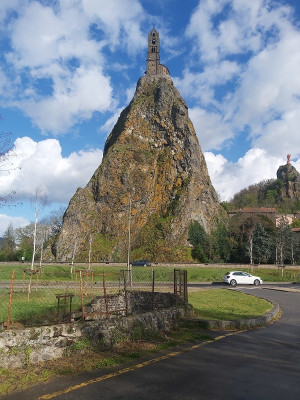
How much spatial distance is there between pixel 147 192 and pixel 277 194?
209 ft

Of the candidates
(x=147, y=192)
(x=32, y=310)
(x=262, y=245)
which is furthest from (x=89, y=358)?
(x=147, y=192)

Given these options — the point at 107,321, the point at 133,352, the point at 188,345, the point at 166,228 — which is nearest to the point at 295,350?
the point at 188,345

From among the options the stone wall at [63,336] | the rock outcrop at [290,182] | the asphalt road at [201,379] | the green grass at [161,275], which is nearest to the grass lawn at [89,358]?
the stone wall at [63,336]

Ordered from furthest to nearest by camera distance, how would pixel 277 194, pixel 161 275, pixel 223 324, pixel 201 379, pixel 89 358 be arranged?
pixel 277 194 < pixel 161 275 < pixel 223 324 < pixel 89 358 < pixel 201 379

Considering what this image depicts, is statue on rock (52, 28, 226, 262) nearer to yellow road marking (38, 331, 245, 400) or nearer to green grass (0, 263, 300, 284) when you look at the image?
green grass (0, 263, 300, 284)

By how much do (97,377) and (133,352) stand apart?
1.67 metres

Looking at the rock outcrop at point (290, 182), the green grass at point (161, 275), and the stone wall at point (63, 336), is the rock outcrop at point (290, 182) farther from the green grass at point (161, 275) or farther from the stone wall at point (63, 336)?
the stone wall at point (63, 336)

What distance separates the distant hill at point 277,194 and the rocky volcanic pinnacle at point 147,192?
35564 mm

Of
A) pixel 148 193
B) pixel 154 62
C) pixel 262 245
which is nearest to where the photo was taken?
pixel 262 245

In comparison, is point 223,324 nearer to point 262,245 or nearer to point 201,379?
point 201,379

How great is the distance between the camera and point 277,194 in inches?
4584

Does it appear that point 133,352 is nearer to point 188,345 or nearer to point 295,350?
point 188,345

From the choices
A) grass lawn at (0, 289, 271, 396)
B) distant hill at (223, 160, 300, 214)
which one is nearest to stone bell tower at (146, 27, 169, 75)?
distant hill at (223, 160, 300, 214)

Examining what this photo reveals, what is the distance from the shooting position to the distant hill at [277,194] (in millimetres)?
108000
